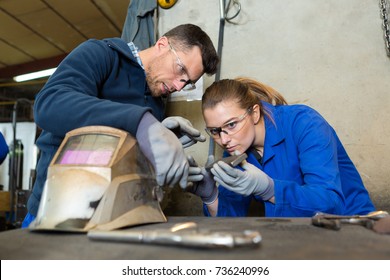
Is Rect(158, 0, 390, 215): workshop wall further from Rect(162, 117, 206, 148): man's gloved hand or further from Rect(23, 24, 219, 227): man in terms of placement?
Rect(162, 117, 206, 148): man's gloved hand

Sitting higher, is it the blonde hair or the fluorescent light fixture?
the fluorescent light fixture

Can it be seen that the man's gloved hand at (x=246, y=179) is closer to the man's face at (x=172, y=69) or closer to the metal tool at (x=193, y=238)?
the man's face at (x=172, y=69)

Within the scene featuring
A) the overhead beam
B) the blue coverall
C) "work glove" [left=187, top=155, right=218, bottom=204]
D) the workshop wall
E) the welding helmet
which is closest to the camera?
the welding helmet

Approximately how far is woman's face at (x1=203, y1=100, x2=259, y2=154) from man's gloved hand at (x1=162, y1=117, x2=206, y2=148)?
0.51 ft

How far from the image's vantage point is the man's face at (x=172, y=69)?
135cm

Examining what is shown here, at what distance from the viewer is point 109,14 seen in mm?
4012

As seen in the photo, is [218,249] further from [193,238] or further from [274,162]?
[274,162]

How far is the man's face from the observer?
1.35 meters

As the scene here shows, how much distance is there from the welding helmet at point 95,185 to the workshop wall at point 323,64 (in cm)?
104

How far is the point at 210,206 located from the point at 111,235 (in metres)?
0.86

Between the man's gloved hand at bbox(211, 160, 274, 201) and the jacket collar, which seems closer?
the man's gloved hand at bbox(211, 160, 274, 201)

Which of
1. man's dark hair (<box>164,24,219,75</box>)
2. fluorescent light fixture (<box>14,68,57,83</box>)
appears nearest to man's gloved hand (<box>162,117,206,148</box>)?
man's dark hair (<box>164,24,219,75</box>)

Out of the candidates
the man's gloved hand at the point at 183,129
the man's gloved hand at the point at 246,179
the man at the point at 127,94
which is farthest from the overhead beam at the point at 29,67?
the man's gloved hand at the point at 246,179
